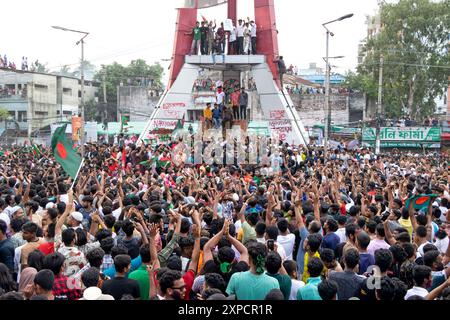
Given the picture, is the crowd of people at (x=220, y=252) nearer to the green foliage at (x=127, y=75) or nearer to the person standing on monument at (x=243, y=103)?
the person standing on monument at (x=243, y=103)

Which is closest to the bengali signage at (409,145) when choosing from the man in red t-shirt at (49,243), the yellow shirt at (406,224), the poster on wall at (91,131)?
the poster on wall at (91,131)

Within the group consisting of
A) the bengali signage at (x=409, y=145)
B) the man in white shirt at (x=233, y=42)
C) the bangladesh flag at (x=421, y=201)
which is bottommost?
the bengali signage at (x=409, y=145)

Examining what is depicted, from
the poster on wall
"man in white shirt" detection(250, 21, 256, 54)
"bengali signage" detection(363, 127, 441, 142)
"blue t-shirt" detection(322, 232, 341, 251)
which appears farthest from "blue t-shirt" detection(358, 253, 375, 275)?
the poster on wall

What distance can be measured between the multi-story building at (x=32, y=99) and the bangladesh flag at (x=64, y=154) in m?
35.5

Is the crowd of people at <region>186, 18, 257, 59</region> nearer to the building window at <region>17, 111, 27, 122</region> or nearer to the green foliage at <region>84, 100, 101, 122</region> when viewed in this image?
the building window at <region>17, 111, 27, 122</region>

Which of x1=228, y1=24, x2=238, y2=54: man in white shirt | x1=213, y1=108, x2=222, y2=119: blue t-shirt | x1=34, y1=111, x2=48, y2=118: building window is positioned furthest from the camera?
x1=34, y1=111, x2=48, y2=118: building window

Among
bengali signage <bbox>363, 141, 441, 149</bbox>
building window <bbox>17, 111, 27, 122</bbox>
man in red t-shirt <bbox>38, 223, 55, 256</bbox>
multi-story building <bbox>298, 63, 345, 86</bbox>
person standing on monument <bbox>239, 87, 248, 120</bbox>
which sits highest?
multi-story building <bbox>298, 63, 345, 86</bbox>

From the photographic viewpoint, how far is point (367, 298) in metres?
5.11

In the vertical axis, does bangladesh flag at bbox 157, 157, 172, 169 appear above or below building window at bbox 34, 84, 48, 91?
below

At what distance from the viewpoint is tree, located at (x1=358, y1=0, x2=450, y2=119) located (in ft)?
140

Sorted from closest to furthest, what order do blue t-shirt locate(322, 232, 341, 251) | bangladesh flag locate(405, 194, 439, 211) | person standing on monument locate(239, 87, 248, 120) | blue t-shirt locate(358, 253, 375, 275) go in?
blue t-shirt locate(358, 253, 375, 275) → blue t-shirt locate(322, 232, 341, 251) → bangladesh flag locate(405, 194, 439, 211) → person standing on monument locate(239, 87, 248, 120)

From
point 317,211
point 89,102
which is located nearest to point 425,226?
point 317,211

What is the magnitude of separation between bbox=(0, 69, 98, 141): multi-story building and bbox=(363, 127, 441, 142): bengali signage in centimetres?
2506

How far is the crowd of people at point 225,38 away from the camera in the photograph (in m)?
25.3
